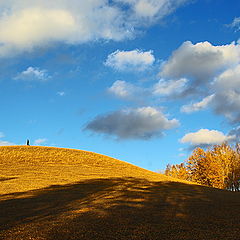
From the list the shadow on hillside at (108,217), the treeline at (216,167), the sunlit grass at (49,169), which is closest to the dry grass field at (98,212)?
the shadow on hillside at (108,217)

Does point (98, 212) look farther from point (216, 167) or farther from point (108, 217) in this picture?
point (216, 167)

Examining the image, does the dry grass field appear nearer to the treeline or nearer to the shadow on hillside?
the shadow on hillside

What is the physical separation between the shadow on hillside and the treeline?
1729 inches

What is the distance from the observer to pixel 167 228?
1367 centimetres

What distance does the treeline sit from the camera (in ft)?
212

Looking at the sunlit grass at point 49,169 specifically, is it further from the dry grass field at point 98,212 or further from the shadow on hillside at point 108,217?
the shadow on hillside at point 108,217

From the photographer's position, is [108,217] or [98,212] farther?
[98,212]

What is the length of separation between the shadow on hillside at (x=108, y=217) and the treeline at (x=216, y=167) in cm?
4393

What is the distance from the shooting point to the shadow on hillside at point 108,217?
12.7m

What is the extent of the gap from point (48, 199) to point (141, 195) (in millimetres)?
8776

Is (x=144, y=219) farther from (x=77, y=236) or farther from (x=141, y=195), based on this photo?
(x=141, y=195)

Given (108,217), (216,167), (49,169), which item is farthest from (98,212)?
(216,167)

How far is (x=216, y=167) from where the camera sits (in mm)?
64188

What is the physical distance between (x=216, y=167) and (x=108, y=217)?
2129 inches
